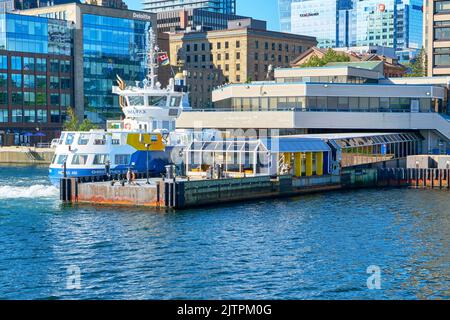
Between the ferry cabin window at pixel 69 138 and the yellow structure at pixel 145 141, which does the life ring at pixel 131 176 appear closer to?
the yellow structure at pixel 145 141

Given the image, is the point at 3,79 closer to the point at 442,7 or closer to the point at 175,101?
the point at 175,101

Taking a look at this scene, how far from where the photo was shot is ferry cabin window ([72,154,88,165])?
7369 cm

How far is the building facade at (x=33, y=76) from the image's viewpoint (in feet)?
508

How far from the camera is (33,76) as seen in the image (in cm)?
15938

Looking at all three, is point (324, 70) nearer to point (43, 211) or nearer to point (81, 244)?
point (43, 211)

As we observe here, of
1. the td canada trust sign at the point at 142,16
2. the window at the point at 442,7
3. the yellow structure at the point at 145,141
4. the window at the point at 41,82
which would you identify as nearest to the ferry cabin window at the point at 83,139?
the yellow structure at the point at 145,141

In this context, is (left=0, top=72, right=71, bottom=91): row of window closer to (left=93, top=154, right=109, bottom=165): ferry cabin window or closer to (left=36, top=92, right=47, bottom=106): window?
(left=36, top=92, right=47, bottom=106): window

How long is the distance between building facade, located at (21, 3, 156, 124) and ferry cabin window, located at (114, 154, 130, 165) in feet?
315

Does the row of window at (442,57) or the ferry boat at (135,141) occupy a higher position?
the row of window at (442,57)

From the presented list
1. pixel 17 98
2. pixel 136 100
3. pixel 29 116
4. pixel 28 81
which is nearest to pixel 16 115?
pixel 29 116

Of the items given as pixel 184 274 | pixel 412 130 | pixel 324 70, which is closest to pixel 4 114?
pixel 324 70

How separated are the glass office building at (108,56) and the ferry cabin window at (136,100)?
84.6 metres
